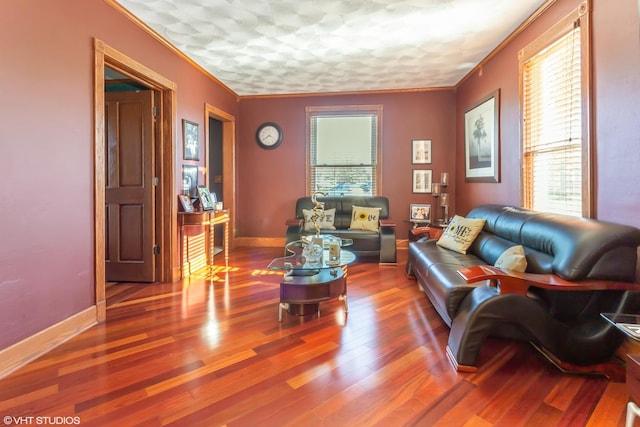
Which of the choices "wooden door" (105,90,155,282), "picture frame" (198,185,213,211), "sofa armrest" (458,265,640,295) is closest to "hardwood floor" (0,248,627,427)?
"sofa armrest" (458,265,640,295)

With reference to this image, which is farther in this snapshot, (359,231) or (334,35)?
(359,231)

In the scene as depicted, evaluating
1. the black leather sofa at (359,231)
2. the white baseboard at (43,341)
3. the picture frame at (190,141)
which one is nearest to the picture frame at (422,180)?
the black leather sofa at (359,231)

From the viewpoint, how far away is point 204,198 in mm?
4059

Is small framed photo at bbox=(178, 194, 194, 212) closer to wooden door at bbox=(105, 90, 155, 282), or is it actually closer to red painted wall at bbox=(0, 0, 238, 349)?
wooden door at bbox=(105, 90, 155, 282)

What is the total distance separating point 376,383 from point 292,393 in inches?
18.2

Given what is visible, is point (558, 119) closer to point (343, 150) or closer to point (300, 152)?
point (343, 150)

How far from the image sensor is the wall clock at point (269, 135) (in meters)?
5.57

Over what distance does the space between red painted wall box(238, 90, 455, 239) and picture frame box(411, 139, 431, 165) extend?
7 centimetres

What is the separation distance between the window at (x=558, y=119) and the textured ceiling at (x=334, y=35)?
0.44 metres

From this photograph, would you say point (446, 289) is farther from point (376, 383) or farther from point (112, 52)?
point (112, 52)

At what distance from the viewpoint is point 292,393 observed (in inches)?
65.7

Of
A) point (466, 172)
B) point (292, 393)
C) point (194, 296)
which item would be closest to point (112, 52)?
point (194, 296)

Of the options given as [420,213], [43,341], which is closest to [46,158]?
[43,341]

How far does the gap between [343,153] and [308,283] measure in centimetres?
331
